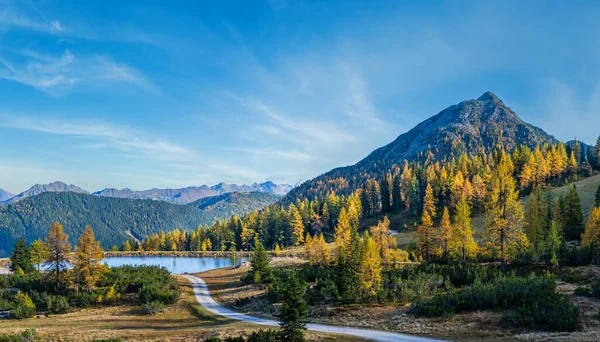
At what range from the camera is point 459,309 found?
28188 millimetres

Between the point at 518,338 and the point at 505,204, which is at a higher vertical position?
the point at 505,204

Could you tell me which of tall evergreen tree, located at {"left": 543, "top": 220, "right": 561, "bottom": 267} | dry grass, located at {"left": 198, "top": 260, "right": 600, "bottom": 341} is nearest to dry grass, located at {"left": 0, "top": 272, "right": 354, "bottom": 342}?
dry grass, located at {"left": 198, "top": 260, "right": 600, "bottom": 341}

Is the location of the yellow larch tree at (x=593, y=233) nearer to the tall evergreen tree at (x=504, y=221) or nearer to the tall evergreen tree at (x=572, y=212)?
the tall evergreen tree at (x=504, y=221)

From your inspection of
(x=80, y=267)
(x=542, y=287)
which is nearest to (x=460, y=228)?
(x=542, y=287)

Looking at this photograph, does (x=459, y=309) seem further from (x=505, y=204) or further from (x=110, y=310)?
(x=110, y=310)

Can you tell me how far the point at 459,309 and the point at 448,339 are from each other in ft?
24.4

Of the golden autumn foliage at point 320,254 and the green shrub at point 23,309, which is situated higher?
the golden autumn foliage at point 320,254

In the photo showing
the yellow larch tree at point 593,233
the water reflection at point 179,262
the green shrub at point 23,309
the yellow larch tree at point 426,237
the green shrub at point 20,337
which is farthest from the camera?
the water reflection at point 179,262

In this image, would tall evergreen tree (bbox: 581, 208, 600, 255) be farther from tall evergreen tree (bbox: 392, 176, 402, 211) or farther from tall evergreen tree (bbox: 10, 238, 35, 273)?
tall evergreen tree (bbox: 10, 238, 35, 273)

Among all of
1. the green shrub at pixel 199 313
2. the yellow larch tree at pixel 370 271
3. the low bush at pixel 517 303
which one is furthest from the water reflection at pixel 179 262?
the low bush at pixel 517 303

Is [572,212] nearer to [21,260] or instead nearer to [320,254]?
[320,254]

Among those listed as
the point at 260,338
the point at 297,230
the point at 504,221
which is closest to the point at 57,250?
the point at 260,338

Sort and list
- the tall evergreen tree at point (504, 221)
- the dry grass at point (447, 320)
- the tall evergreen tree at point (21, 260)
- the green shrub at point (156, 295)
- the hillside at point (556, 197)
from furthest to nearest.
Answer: the hillside at point (556, 197) → the tall evergreen tree at point (21, 260) → the tall evergreen tree at point (504, 221) → the green shrub at point (156, 295) → the dry grass at point (447, 320)

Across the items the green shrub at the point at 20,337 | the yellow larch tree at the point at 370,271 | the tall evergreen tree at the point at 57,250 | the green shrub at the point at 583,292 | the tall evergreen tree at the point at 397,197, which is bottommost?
the green shrub at the point at 583,292
